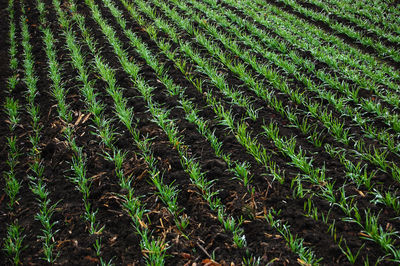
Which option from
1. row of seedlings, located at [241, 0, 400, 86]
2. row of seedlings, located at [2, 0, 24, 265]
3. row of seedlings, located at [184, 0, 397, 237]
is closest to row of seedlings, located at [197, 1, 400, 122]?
row of seedlings, located at [241, 0, 400, 86]

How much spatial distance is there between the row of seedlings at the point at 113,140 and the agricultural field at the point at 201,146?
0.02 meters

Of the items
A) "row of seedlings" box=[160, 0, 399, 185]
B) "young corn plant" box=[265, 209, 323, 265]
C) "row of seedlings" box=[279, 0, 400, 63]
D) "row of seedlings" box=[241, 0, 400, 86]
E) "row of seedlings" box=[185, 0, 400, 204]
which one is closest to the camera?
"young corn plant" box=[265, 209, 323, 265]

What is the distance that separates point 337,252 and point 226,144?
1.25m

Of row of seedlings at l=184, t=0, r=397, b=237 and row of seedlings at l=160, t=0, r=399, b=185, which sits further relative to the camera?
row of seedlings at l=160, t=0, r=399, b=185

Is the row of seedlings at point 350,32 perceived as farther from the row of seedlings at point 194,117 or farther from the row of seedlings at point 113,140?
the row of seedlings at point 113,140

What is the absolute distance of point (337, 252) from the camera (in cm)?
190

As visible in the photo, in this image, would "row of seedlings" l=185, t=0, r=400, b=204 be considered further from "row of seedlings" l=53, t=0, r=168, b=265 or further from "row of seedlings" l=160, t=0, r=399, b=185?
"row of seedlings" l=53, t=0, r=168, b=265

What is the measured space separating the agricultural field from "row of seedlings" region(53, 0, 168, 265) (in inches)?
0.6

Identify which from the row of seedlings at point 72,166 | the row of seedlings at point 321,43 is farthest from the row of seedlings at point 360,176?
the row of seedlings at point 72,166

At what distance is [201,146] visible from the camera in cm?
282

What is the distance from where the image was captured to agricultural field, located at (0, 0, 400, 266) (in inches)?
79.7

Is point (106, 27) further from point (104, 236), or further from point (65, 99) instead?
point (104, 236)

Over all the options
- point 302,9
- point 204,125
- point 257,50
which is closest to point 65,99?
point 204,125

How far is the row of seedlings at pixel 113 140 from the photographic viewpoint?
78.0 inches
